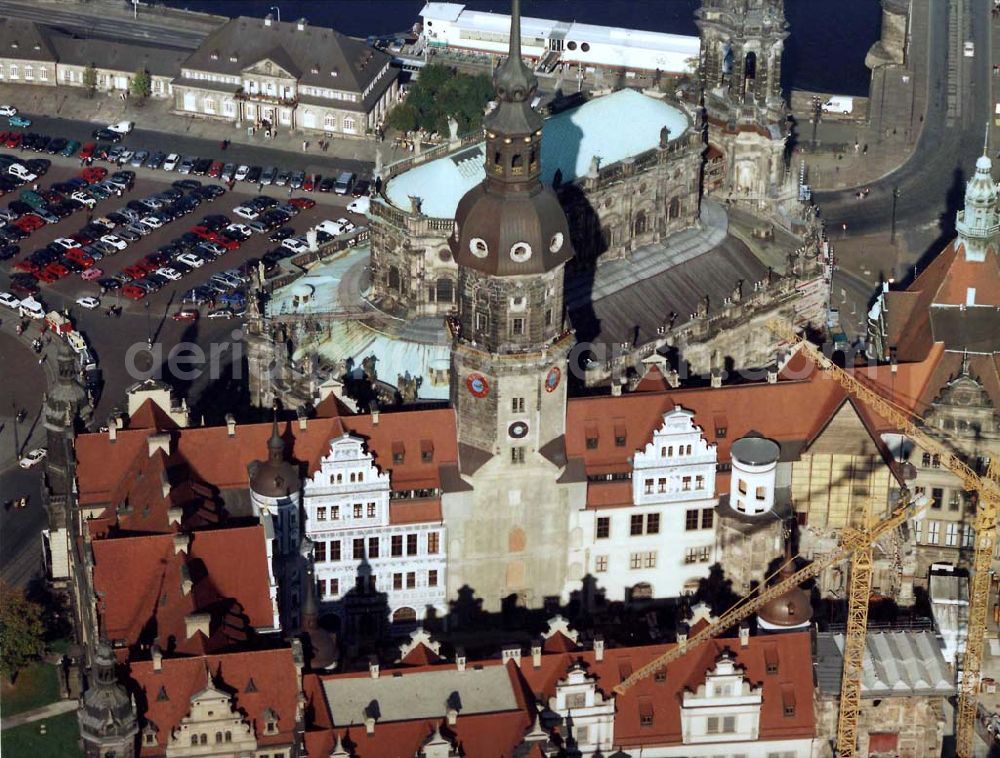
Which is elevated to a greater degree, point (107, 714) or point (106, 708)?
point (106, 708)

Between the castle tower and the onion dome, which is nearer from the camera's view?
the castle tower

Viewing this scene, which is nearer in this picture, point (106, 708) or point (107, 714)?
point (106, 708)

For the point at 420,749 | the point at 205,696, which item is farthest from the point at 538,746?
the point at 205,696

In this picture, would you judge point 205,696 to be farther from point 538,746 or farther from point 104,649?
point 538,746

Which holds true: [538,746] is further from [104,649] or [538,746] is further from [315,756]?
[104,649]

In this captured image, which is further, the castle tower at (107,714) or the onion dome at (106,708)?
the onion dome at (106,708)

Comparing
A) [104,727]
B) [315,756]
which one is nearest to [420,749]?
[315,756]
